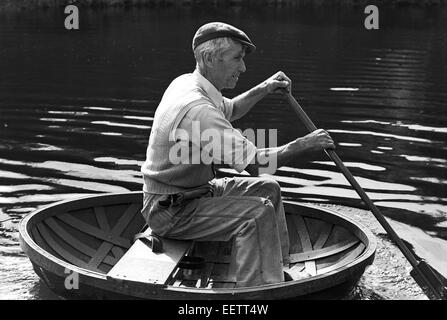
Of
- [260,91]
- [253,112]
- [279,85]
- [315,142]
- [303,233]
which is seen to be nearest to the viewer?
[315,142]

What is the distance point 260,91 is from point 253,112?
6.76 metres

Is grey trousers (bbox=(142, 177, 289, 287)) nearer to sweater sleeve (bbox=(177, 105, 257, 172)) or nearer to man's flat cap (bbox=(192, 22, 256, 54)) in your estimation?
sweater sleeve (bbox=(177, 105, 257, 172))

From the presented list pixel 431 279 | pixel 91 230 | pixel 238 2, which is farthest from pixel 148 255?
pixel 238 2

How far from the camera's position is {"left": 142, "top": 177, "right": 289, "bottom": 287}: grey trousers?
5.70 metres

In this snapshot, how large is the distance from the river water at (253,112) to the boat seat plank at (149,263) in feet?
3.88

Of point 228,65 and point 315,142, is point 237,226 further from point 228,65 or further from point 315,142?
point 228,65

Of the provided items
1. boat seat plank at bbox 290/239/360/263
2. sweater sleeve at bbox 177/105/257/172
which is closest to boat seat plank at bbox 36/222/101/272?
boat seat plank at bbox 290/239/360/263

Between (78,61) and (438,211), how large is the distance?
43.8 feet

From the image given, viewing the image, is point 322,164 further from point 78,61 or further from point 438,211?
point 78,61

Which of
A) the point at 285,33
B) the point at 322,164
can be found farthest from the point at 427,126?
the point at 285,33

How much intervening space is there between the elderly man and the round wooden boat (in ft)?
0.89

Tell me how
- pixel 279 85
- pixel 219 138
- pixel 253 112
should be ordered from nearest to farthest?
1. pixel 219 138
2. pixel 279 85
3. pixel 253 112

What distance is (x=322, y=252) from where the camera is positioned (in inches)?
271

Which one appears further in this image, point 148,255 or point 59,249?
point 59,249
